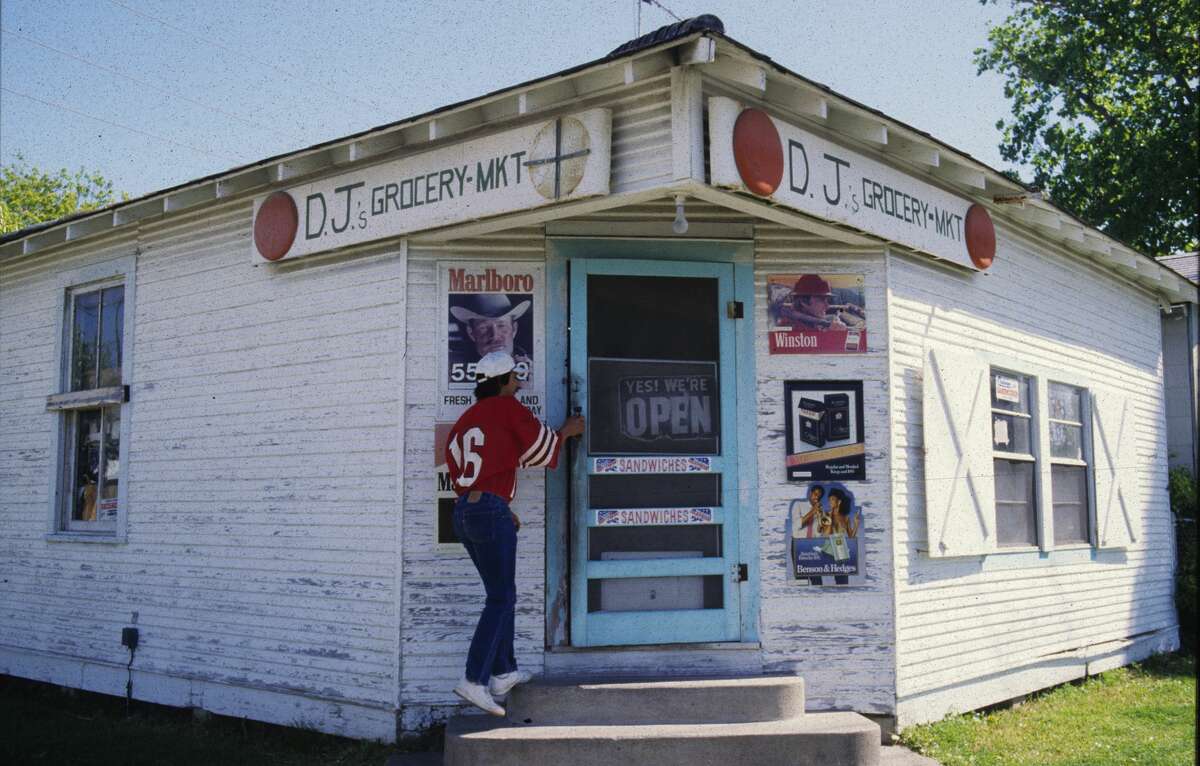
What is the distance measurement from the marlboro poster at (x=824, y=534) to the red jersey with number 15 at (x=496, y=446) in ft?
5.93

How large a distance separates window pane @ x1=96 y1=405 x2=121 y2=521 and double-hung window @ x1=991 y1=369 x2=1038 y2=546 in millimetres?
7237

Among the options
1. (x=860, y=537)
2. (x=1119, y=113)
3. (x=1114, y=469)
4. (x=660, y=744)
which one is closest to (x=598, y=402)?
(x=860, y=537)

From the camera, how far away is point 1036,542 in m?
8.77

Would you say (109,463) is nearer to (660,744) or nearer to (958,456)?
(660,744)

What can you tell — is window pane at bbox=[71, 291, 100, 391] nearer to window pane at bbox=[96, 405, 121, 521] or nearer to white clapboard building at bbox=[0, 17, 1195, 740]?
window pane at bbox=[96, 405, 121, 521]

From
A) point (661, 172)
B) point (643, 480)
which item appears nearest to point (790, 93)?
point (661, 172)

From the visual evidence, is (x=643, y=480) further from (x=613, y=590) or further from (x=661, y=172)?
(x=661, y=172)

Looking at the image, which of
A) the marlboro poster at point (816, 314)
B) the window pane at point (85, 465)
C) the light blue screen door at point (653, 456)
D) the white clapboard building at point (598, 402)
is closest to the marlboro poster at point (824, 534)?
the white clapboard building at point (598, 402)

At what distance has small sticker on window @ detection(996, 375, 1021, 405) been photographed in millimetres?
8477

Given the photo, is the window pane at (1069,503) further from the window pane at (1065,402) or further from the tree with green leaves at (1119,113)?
the tree with green leaves at (1119,113)

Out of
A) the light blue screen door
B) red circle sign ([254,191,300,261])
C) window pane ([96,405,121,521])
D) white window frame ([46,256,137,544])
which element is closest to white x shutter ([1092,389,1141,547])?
the light blue screen door

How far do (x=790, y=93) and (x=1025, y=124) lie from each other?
824 inches

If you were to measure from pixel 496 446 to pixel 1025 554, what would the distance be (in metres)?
4.93

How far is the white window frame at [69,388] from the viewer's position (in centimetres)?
851
